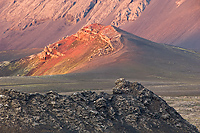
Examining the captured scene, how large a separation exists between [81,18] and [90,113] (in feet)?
519

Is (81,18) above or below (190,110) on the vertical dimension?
above

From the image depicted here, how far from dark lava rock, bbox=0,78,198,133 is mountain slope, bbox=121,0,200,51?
95847 mm

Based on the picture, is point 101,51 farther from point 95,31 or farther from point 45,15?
point 45,15

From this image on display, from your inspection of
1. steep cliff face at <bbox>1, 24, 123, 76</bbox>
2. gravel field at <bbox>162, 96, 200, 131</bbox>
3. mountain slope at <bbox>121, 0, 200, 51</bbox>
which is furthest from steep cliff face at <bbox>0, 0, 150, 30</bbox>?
gravel field at <bbox>162, 96, 200, 131</bbox>

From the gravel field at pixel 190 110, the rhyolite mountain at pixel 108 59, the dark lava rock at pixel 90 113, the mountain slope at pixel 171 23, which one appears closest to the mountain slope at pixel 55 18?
the mountain slope at pixel 171 23

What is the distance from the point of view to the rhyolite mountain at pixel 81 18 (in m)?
134

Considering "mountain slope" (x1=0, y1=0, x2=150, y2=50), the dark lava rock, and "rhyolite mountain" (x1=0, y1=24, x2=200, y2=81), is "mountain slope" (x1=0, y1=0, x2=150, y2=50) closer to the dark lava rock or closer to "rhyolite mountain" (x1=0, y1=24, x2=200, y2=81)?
"rhyolite mountain" (x1=0, y1=24, x2=200, y2=81)

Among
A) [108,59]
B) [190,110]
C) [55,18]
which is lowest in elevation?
[108,59]

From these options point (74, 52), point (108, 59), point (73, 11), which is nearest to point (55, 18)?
point (73, 11)

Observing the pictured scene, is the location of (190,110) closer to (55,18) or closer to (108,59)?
(108,59)

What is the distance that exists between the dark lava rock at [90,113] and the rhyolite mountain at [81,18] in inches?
4535

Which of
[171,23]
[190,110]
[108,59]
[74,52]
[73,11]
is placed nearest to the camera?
[190,110]

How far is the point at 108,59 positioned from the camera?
59.1 metres

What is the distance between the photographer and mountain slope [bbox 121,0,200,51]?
385ft
